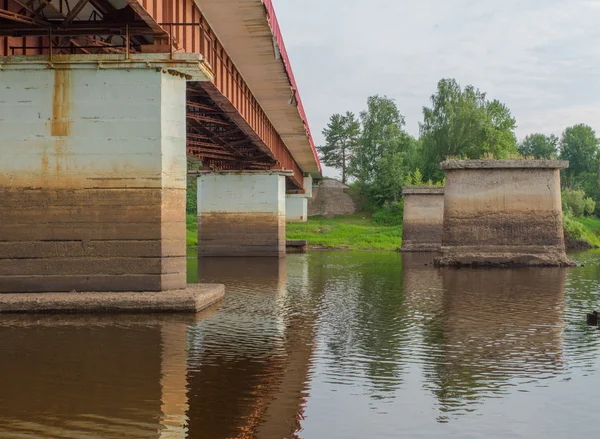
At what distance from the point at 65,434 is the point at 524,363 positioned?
631 cm

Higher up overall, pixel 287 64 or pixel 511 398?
pixel 287 64

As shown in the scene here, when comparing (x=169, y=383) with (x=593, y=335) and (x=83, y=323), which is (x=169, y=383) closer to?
(x=83, y=323)

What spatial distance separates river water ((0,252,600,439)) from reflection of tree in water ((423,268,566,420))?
0.14 ft

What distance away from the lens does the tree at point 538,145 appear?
447 ft

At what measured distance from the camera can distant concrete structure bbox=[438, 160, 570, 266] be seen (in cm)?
3259

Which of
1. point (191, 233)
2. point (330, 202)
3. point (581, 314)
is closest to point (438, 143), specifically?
point (330, 202)

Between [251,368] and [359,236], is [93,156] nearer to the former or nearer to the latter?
[251,368]

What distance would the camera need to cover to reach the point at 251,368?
421 inches

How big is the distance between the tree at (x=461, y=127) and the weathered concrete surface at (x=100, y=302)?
69820 mm

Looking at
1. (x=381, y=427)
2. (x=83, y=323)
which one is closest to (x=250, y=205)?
(x=83, y=323)

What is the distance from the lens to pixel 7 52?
1856cm

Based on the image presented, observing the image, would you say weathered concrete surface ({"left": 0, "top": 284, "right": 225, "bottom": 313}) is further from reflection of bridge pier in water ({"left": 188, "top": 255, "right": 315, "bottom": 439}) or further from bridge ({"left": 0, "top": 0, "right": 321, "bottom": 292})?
reflection of bridge pier in water ({"left": 188, "top": 255, "right": 315, "bottom": 439})

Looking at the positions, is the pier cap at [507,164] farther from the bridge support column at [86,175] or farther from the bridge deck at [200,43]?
the bridge support column at [86,175]

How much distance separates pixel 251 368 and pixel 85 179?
27.3ft
